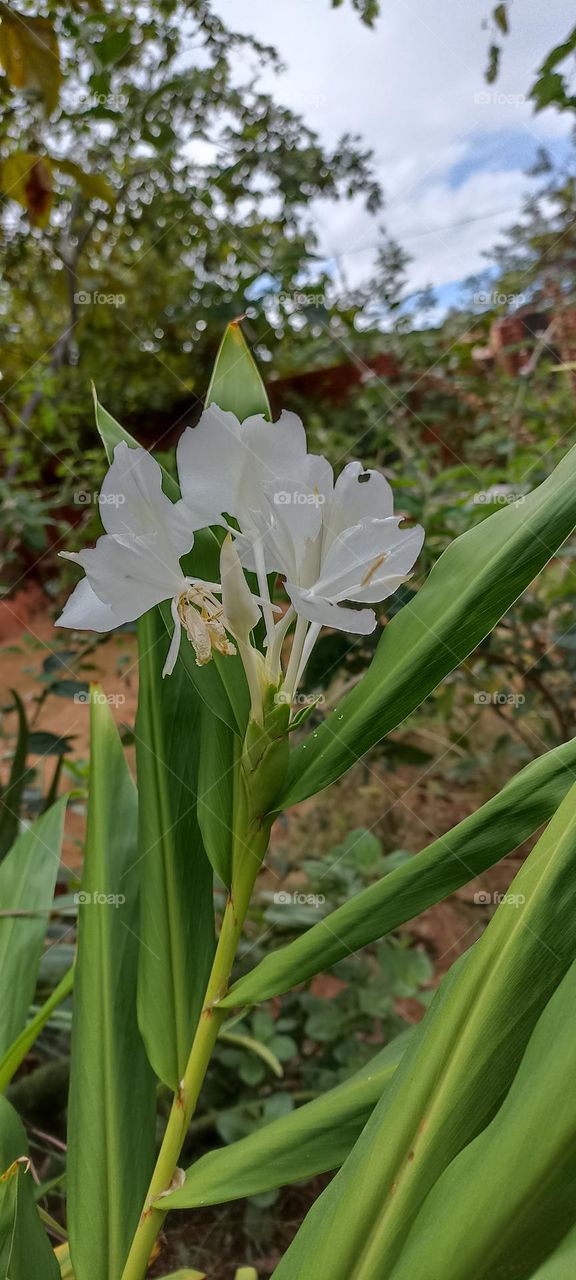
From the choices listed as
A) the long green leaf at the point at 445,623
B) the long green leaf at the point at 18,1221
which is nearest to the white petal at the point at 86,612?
the long green leaf at the point at 445,623

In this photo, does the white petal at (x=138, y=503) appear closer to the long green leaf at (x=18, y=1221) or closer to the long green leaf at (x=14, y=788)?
the long green leaf at (x=18, y=1221)

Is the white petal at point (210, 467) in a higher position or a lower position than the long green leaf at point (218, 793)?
higher

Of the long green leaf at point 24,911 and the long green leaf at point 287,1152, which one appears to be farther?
the long green leaf at point 24,911

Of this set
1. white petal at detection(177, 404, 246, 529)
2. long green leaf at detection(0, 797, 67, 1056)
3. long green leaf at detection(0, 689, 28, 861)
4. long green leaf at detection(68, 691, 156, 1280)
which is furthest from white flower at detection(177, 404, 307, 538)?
long green leaf at detection(0, 689, 28, 861)

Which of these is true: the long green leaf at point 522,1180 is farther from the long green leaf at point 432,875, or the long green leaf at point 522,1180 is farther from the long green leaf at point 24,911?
the long green leaf at point 24,911

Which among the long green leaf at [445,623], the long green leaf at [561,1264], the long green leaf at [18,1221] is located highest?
the long green leaf at [445,623]

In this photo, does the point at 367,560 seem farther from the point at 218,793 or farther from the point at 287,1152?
the point at 287,1152

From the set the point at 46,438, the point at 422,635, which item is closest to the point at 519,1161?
the point at 422,635

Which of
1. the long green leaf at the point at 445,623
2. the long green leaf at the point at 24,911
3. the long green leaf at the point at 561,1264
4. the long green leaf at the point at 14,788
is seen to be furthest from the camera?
the long green leaf at the point at 14,788

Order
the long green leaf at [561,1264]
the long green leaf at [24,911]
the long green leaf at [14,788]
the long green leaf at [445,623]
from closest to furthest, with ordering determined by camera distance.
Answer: the long green leaf at [561,1264], the long green leaf at [445,623], the long green leaf at [24,911], the long green leaf at [14,788]
